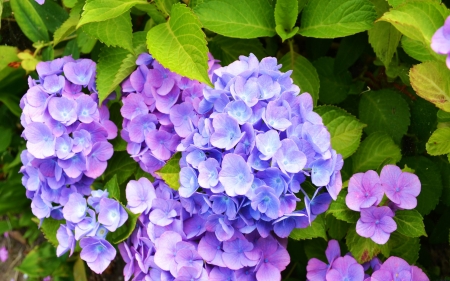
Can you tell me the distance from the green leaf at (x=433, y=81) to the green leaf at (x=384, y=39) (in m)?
0.39

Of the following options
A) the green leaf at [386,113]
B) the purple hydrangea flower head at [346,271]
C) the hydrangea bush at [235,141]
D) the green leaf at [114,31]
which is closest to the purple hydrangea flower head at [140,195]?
the hydrangea bush at [235,141]

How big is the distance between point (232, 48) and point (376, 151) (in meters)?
0.53

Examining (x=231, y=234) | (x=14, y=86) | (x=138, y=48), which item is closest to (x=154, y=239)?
(x=231, y=234)

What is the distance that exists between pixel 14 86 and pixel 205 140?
3.72 ft

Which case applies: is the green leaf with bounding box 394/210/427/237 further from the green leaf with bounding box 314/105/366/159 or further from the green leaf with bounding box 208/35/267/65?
the green leaf with bounding box 208/35/267/65

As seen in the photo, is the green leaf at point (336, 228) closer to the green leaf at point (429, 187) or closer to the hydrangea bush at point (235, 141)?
the hydrangea bush at point (235, 141)

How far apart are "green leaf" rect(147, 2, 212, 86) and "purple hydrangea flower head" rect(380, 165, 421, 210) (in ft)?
1.57

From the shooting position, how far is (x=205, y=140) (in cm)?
99

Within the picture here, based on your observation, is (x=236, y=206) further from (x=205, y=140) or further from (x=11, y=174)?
(x=11, y=174)

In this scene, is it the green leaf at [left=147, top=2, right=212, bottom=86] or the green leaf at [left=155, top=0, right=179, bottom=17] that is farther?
the green leaf at [left=155, top=0, right=179, bottom=17]

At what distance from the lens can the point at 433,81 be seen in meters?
0.92

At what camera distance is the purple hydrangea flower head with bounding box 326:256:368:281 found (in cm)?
116

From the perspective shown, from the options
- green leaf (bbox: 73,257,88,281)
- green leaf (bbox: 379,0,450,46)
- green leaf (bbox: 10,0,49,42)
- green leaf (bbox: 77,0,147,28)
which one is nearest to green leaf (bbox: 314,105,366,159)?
green leaf (bbox: 379,0,450,46)

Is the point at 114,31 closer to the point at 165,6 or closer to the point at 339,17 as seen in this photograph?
the point at 165,6
